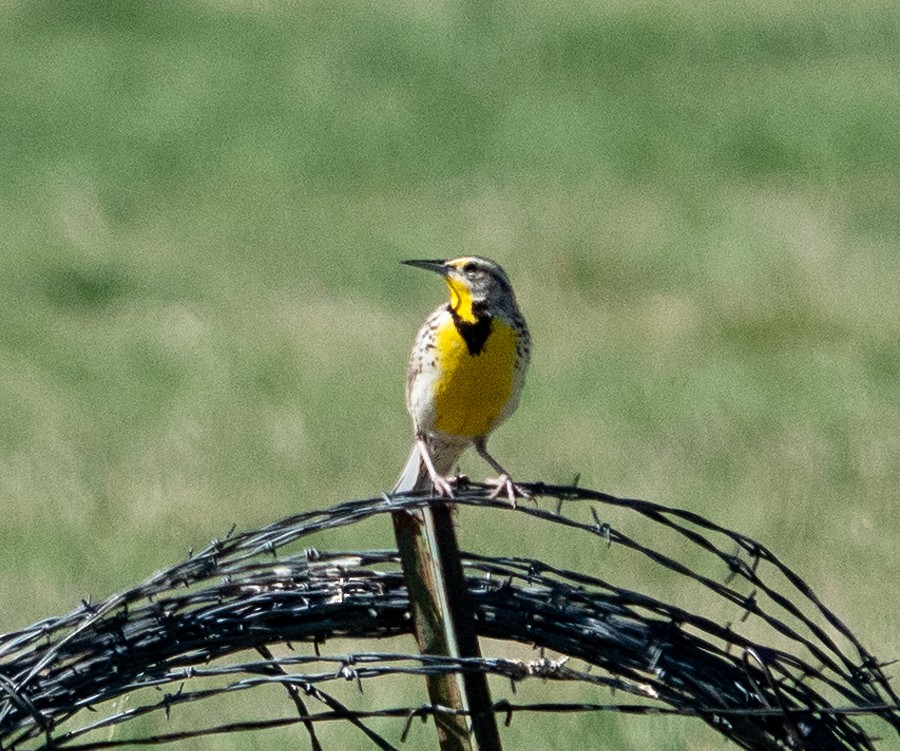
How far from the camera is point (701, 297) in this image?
12.2 m

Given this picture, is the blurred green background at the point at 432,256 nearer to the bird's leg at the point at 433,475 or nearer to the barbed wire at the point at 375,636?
the bird's leg at the point at 433,475

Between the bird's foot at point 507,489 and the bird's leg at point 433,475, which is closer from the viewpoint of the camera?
the bird's foot at point 507,489

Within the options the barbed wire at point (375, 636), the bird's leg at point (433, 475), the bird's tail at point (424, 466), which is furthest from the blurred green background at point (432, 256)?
the barbed wire at point (375, 636)

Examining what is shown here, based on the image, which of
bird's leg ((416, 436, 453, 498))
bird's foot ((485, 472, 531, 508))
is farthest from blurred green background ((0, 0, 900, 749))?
bird's foot ((485, 472, 531, 508))

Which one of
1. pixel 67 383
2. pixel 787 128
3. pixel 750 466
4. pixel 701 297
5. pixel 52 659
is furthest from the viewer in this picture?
pixel 787 128

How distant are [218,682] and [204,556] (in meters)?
3.13

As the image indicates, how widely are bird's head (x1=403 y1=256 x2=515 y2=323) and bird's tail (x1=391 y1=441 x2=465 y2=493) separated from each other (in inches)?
13.6

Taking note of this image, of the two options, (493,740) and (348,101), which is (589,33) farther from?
(493,740)

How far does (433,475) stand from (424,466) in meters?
0.43

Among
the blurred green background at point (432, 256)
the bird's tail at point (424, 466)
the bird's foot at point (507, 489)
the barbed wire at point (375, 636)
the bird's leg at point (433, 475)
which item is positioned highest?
the blurred green background at point (432, 256)

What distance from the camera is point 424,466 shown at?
Answer: 543 cm

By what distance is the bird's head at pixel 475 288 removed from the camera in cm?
548

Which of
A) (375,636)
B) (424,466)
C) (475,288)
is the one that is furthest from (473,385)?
(375,636)

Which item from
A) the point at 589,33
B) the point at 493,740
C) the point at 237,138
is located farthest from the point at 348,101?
the point at 493,740
